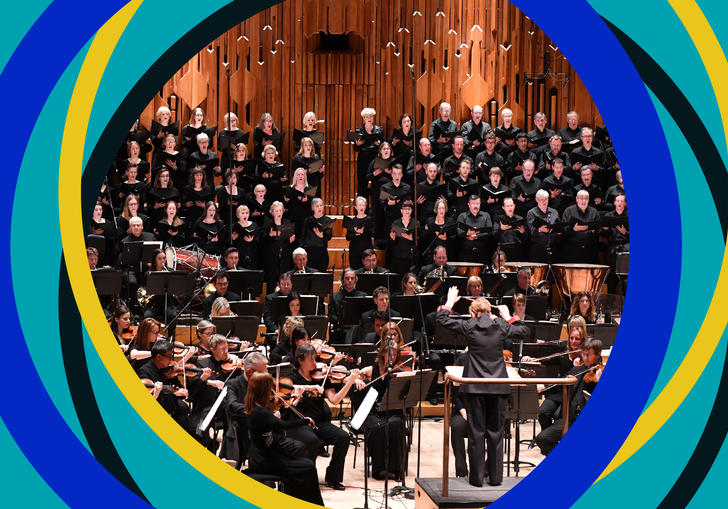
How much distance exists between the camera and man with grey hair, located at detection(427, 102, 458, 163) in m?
15.2

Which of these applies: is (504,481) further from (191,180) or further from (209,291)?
(191,180)

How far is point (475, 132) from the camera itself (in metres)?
15.5

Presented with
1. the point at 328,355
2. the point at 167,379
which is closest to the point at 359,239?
the point at 328,355

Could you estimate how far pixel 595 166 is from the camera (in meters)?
14.8

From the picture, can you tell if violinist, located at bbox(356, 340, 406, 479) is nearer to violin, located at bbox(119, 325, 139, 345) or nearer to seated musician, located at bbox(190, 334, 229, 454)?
seated musician, located at bbox(190, 334, 229, 454)

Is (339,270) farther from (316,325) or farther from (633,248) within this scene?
(633,248)

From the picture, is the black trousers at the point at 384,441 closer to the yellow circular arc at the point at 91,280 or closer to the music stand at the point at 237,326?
the music stand at the point at 237,326

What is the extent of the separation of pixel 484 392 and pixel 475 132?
7758 mm

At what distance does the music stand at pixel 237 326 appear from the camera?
10.7 meters

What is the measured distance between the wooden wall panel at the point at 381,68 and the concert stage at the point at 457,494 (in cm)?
935

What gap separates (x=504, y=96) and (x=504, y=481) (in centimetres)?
1008

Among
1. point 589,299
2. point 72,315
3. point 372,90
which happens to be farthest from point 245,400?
point 372,90

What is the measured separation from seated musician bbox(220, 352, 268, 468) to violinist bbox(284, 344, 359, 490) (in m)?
0.36

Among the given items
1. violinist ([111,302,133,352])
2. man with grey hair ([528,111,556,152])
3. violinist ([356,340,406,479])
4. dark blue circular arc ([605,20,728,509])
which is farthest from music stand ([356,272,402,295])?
dark blue circular arc ([605,20,728,509])
